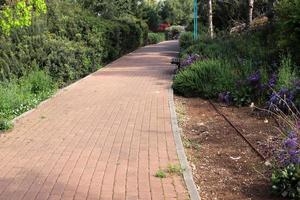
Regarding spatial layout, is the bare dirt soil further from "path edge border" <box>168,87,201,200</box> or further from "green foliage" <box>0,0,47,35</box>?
"green foliage" <box>0,0,47,35</box>

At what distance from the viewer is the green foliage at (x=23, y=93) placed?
10.9 metres

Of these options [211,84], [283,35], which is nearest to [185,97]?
[211,84]

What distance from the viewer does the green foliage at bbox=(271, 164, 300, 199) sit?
5.72 meters

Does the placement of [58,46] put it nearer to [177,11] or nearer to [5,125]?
[5,125]

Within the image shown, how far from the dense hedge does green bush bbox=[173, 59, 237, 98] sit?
13.6ft

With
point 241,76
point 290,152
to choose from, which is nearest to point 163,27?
point 241,76

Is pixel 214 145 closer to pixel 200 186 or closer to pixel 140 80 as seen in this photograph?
pixel 200 186

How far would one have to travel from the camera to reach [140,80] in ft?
58.1

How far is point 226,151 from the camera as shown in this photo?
8.32 m

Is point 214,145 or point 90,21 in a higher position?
point 90,21

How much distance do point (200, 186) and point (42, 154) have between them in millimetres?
2671

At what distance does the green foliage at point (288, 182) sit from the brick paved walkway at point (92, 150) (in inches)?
43.2

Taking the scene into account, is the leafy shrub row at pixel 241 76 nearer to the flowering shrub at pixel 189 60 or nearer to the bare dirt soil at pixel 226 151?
the flowering shrub at pixel 189 60

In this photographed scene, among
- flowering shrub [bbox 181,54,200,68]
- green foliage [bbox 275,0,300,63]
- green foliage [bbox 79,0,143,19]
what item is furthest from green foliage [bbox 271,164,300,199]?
green foliage [bbox 79,0,143,19]
